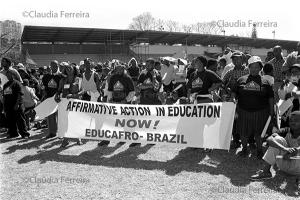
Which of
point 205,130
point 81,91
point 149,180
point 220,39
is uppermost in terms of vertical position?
point 220,39

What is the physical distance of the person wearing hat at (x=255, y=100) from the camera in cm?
624

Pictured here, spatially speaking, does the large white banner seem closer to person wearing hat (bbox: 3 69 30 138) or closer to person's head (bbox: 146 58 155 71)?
person's head (bbox: 146 58 155 71)

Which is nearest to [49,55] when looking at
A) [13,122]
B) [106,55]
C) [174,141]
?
[106,55]

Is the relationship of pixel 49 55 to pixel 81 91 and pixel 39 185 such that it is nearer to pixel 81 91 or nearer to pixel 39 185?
pixel 81 91

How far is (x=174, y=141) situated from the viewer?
22.9 feet

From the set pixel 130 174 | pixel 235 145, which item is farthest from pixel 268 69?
pixel 130 174

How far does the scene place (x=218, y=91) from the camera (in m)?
8.41

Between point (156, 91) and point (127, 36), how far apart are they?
1270 inches

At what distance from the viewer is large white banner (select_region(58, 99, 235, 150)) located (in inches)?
262

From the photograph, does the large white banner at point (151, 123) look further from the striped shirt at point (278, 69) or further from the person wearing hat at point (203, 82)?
the striped shirt at point (278, 69)

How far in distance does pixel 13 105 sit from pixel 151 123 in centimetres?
437

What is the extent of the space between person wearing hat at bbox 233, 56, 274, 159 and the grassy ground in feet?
2.11

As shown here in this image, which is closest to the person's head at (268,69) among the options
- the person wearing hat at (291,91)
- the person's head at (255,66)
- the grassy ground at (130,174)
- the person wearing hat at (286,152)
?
the person wearing hat at (291,91)

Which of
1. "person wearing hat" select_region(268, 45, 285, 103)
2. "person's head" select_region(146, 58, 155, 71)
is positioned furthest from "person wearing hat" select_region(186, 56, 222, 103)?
"person wearing hat" select_region(268, 45, 285, 103)
